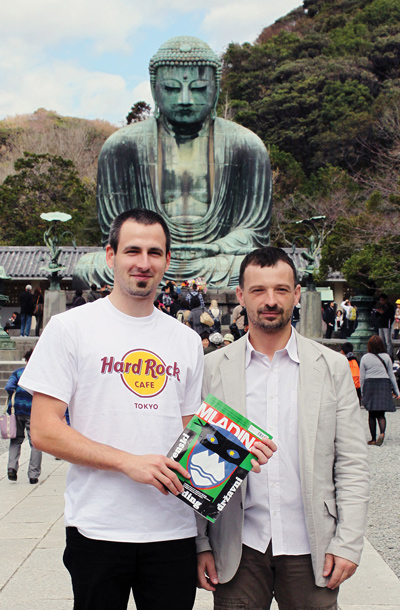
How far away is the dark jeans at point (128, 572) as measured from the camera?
1764mm

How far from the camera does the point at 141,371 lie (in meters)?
1.82

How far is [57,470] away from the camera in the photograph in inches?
222

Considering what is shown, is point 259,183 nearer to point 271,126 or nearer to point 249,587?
point 249,587

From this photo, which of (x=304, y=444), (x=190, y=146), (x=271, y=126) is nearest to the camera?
(x=304, y=444)

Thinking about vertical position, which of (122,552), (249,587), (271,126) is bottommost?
(249,587)

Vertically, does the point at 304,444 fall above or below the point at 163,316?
below

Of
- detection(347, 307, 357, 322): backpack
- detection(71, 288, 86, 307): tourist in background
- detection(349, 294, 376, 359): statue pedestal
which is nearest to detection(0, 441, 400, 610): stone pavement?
detection(71, 288, 86, 307): tourist in background

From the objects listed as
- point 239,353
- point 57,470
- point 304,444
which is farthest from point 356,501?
point 57,470

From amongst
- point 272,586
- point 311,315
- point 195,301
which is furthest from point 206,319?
point 272,586

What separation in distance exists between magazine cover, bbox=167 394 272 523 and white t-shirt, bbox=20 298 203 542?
9 centimetres

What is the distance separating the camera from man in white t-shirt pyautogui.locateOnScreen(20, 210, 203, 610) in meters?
1.76

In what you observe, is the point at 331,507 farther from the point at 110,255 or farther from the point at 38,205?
the point at 38,205

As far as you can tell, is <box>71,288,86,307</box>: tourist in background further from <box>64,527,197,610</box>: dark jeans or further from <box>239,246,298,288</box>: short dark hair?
<box>64,527,197,610</box>: dark jeans

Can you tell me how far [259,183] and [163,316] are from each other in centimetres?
1230
